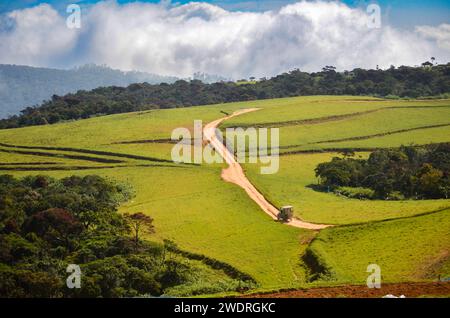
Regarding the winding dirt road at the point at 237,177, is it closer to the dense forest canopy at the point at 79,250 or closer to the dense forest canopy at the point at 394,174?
the dense forest canopy at the point at 394,174

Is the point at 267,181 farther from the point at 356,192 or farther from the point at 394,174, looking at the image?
the point at 394,174

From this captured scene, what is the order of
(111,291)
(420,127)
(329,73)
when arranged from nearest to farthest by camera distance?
(111,291) < (420,127) < (329,73)

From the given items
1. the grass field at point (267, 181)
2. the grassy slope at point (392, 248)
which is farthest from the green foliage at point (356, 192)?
the grassy slope at point (392, 248)

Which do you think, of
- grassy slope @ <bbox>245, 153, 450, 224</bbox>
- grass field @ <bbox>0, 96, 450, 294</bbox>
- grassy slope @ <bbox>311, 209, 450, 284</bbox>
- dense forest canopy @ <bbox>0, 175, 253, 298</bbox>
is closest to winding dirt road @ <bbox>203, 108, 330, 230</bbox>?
grassy slope @ <bbox>245, 153, 450, 224</bbox>

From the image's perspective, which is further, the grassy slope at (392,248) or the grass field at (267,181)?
the grass field at (267,181)
